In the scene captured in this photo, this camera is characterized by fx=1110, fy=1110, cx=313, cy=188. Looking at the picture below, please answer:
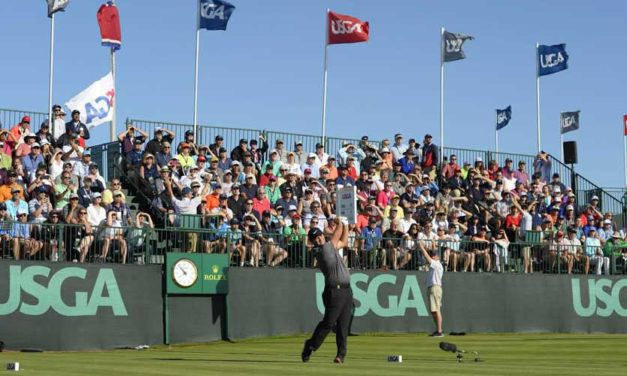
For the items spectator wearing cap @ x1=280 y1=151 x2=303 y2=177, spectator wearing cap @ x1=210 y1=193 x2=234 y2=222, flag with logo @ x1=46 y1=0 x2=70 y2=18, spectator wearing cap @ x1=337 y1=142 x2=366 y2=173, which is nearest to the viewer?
spectator wearing cap @ x1=210 y1=193 x2=234 y2=222

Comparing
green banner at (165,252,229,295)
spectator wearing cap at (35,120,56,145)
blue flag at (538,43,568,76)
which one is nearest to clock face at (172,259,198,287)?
green banner at (165,252,229,295)

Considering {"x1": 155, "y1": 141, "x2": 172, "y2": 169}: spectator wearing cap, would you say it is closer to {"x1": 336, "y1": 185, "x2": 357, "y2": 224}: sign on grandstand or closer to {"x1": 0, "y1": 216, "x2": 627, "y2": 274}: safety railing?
{"x1": 0, "y1": 216, "x2": 627, "y2": 274}: safety railing

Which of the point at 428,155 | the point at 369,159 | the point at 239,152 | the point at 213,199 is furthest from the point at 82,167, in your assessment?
the point at 428,155

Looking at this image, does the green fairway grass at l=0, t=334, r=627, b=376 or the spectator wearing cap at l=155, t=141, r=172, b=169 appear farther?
the spectator wearing cap at l=155, t=141, r=172, b=169

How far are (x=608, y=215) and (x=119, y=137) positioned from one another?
58.5 ft

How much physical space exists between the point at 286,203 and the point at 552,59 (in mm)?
19201

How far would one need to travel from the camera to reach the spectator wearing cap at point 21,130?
87.9ft

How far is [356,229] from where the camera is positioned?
96.9 ft

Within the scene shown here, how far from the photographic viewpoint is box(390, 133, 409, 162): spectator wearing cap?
117 feet

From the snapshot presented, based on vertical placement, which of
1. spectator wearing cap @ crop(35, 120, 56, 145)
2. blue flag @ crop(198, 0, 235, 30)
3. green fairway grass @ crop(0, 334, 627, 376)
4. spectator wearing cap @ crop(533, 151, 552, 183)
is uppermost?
blue flag @ crop(198, 0, 235, 30)

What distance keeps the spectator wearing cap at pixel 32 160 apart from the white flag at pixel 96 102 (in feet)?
12.1

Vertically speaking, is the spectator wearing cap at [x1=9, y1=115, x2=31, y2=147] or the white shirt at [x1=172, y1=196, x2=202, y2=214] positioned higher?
the spectator wearing cap at [x1=9, y1=115, x2=31, y2=147]

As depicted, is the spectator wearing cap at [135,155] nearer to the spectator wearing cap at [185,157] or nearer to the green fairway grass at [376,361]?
the spectator wearing cap at [185,157]

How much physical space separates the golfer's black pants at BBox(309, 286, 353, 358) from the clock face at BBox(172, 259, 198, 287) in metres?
10.9
